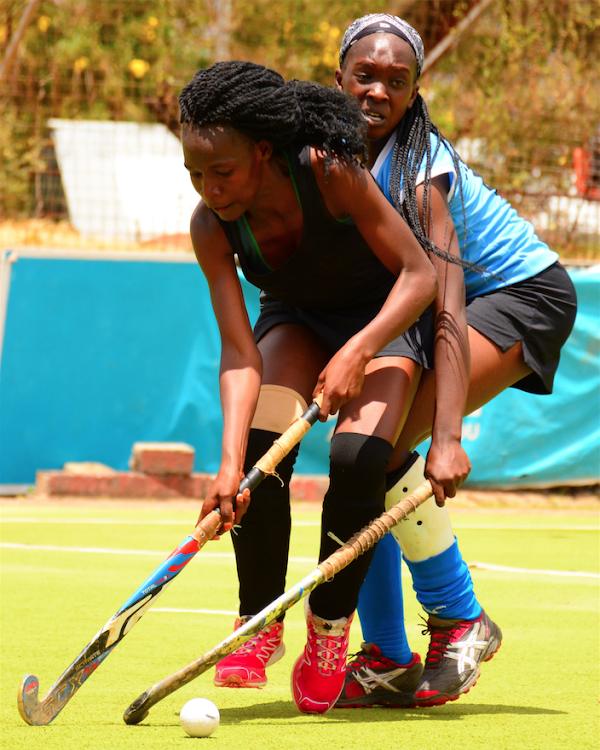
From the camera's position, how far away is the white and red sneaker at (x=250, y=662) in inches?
111

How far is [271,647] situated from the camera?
288cm

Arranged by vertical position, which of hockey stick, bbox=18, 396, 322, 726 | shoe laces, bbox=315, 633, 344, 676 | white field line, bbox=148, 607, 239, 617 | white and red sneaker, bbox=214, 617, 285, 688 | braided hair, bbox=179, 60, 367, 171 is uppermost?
braided hair, bbox=179, 60, 367, 171

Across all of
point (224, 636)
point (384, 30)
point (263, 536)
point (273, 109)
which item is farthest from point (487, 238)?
point (224, 636)

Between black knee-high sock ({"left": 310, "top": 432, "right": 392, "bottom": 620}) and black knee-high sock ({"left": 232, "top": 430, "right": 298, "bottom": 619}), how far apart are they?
0.13m

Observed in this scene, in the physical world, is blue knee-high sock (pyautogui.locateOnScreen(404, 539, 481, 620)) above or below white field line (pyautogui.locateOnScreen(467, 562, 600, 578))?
above

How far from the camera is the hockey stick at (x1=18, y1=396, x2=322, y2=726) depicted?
2410 mm

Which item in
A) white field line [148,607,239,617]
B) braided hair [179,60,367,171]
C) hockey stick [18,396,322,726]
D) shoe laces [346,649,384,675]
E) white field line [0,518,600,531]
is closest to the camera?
hockey stick [18,396,322,726]

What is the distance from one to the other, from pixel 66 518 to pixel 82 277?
1.93 meters

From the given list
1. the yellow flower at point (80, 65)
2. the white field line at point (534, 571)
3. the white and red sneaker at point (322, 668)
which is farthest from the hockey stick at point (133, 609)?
the yellow flower at point (80, 65)

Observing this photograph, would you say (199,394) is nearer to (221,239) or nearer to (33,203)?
(33,203)

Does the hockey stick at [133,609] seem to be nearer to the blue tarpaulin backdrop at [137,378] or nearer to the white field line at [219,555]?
the white field line at [219,555]

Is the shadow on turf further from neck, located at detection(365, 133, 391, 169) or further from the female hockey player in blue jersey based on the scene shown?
neck, located at detection(365, 133, 391, 169)

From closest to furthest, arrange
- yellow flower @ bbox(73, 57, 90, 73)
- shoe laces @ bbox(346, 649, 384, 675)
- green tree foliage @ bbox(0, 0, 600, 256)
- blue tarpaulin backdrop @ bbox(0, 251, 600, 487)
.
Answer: shoe laces @ bbox(346, 649, 384, 675) < blue tarpaulin backdrop @ bbox(0, 251, 600, 487) < green tree foliage @ bbox(0, 0, 600, 256) < yellow flower @ bbox(73, 57, 90, 73)

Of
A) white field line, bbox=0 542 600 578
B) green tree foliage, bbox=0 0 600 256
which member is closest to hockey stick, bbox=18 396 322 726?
white field line, bbox=0 542 600 578
